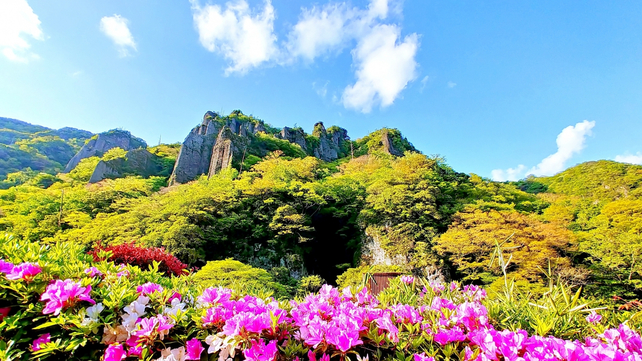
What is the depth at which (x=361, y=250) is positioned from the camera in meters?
12.0

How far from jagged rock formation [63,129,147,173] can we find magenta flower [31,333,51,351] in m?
29.0

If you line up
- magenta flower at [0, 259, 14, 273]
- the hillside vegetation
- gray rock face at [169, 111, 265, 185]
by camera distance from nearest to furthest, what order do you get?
magenta flower at [0, 259, 14, 273] → gray rock face at [169, 111, 265, 185] → the hillside vegetation

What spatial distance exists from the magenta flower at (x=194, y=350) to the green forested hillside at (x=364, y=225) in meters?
8.17

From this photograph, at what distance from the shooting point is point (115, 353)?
0.79 m

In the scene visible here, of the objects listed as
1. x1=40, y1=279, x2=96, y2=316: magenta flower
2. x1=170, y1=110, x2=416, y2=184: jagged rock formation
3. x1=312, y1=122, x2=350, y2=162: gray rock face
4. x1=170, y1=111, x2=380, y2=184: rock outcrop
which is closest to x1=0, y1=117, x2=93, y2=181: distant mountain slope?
x1=170, y1=111, x2=380, y2=184: rock outcrop

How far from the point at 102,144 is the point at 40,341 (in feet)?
105

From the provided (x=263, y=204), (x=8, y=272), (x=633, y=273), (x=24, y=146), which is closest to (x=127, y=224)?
(x=263, y=204)

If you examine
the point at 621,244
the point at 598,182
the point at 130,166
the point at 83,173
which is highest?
the point at 598,182

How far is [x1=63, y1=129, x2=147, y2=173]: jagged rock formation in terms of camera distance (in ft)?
76.6

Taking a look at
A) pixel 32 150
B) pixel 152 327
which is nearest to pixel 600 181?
pixel 152 327

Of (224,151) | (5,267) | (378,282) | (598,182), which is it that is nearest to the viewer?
(5,267)

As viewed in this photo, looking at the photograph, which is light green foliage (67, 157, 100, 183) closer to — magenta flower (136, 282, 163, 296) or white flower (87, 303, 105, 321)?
magenta flower (136, 282, 163, 296)

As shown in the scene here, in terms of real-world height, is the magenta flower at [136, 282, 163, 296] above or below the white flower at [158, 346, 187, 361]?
above

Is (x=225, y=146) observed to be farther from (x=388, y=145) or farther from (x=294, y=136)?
(x=388, y=145)
